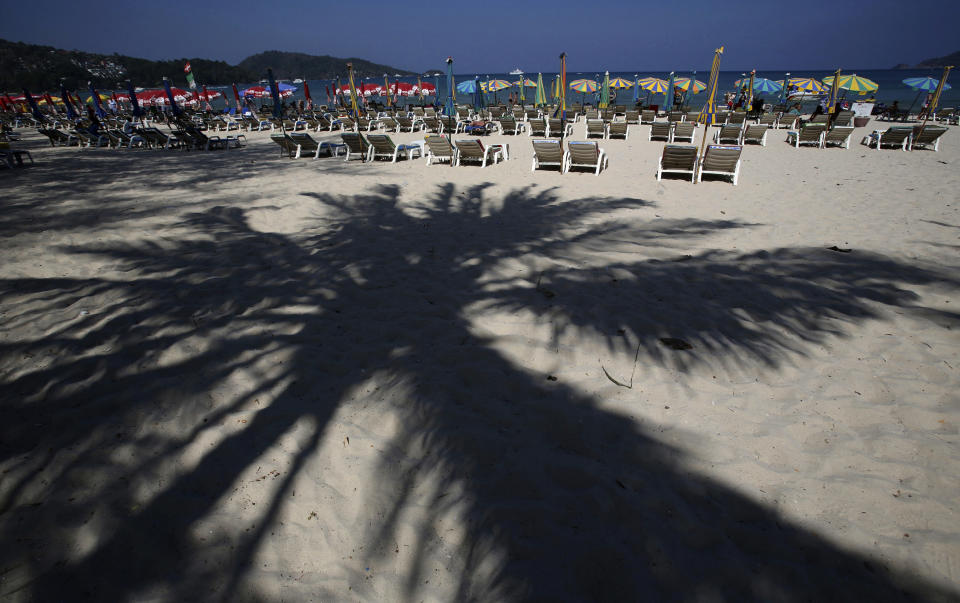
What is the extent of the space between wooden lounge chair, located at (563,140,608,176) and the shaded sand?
431 centimetres

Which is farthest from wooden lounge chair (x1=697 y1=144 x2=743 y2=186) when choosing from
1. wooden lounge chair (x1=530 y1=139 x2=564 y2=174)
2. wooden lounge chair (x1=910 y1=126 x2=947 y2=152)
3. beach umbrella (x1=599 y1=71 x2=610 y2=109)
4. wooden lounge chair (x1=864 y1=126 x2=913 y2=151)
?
beach umbrella (x1=599 y1=71 x2=610 y2=109)

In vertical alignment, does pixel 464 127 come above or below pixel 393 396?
above

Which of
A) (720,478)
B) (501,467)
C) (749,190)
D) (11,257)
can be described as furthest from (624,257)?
(11,257)

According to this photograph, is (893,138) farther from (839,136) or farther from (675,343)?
(675,343)

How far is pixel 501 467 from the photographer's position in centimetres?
225

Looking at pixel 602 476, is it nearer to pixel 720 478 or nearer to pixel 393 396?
pixel 720 478

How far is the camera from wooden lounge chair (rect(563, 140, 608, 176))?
9164 mm

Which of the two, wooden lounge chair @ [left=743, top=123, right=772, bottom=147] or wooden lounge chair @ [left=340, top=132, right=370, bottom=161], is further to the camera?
wooden lounge chair @ [left=743, top=123, right=772, bottom=147]

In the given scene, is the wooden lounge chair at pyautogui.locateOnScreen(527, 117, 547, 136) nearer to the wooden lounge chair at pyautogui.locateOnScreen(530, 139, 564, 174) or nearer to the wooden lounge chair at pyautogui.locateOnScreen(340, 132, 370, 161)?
the wooden lounge chair at pyautogui.locateOnScreen(530, 139, 564, 174)

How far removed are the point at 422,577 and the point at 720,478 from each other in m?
1.61

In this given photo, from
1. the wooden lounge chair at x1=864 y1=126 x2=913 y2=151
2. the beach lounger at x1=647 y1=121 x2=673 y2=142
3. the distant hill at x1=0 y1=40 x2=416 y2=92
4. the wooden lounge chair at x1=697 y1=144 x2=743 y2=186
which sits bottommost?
the wooden lounge chair at x1=697 y1=144 x2=743 y2=186

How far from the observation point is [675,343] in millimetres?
3297

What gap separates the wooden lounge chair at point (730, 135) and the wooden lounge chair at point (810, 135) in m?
1.53

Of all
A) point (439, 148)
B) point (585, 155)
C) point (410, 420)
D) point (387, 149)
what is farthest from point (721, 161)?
point (410, 420)
